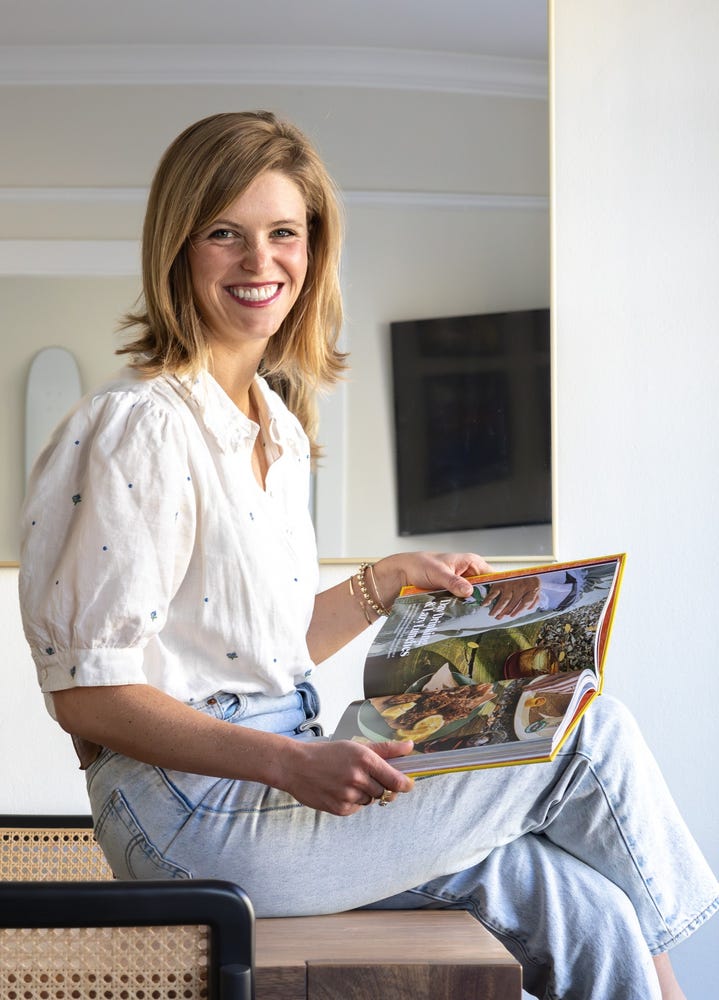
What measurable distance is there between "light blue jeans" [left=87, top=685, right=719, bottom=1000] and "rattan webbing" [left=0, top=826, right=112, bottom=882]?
70 cm

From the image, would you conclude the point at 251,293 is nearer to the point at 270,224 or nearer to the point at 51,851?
the point at 270,224

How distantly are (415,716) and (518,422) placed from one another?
3.47ft

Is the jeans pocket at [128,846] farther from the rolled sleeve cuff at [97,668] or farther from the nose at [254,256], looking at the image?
the nose at [254,256]

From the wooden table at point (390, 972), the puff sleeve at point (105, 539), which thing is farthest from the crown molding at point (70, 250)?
the wooden table at point (390, 972)

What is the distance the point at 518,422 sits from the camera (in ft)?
6.31

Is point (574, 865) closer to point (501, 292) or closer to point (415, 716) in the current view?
point (415, 716)

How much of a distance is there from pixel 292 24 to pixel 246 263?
0.93m

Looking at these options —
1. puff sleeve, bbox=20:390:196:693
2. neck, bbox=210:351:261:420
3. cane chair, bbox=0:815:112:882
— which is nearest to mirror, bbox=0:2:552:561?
cane chair, bbox=0:815:112:882

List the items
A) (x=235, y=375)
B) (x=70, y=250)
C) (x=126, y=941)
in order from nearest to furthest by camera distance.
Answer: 1. (x=126, y=941)
2. (x=235, y=375)
3. (x=70, y=250)

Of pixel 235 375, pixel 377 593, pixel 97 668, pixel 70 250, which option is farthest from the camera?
pixel 70 250

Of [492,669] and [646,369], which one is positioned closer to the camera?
[492,669]

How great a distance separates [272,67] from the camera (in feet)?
6.31

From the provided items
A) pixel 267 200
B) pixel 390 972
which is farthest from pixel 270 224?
pixel 390 972

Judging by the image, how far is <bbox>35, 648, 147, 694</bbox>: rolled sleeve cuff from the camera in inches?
37.3
